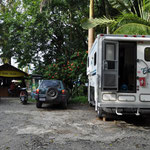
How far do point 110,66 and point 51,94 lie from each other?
4.56 metres

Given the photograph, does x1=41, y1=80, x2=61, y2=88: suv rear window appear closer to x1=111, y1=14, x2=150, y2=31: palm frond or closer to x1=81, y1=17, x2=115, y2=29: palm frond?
x1=81, y1=17, x2=115, y2=29: palm frond

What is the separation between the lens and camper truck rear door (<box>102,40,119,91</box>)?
259 inches

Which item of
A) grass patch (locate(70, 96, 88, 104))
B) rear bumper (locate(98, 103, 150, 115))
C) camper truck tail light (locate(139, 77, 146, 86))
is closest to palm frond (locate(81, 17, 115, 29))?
camper truck tail light (locate(139, 77, 146, 86))

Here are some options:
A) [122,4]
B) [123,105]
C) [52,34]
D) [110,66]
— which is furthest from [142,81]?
[52,34]

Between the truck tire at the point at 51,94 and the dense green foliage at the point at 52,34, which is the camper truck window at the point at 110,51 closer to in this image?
the truck tire at the point at 51,94

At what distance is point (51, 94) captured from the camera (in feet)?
34.0

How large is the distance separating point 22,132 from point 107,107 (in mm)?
2695

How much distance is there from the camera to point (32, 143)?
4.79m

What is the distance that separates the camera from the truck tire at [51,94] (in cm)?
1032

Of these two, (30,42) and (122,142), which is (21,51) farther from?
(122,142)

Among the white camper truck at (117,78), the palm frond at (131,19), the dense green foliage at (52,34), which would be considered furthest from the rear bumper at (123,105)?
the dense green foliage at (52,34)

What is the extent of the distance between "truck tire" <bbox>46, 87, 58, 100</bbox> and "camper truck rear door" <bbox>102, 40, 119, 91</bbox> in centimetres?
424

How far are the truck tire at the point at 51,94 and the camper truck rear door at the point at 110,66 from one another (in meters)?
4.24

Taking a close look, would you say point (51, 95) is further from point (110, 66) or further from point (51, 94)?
point (110, 66)
